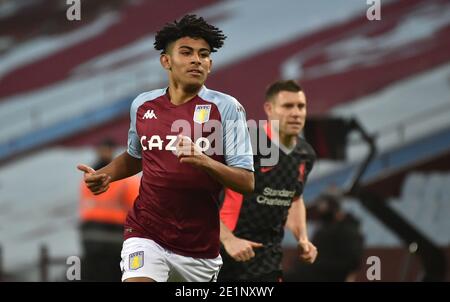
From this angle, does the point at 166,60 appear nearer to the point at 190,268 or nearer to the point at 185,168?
the point at 185,168

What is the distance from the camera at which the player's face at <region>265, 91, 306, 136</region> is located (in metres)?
6.26

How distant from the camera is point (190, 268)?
5.10m

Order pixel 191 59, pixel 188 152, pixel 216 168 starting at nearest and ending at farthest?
pixel 188 152 → pixel 216 168 → pixel 191 59

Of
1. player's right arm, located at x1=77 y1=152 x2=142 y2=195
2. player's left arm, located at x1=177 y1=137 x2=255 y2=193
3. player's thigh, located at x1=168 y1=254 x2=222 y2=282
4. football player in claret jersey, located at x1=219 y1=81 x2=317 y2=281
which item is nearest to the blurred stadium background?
football player in claret jersey, located at x1=219 y1=81 x2=317 y2=281

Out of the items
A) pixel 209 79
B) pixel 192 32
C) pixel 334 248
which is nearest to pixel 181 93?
pixel 192 32

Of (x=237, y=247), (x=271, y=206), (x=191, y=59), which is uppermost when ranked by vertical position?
(x=191, y=59)

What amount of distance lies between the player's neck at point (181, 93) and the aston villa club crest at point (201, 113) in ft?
0.32

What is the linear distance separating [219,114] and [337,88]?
9.96m

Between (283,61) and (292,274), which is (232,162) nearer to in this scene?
(292,274)

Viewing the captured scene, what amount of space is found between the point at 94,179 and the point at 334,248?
4381 millimetres

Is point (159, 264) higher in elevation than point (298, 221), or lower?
lower

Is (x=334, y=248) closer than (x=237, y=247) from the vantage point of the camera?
No

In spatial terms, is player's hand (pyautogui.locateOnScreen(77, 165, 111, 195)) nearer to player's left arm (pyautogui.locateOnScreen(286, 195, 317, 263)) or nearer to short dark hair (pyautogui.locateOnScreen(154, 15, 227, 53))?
short dark hair (pyautogui.locateOnScreen(154, 15, 227, 53))
